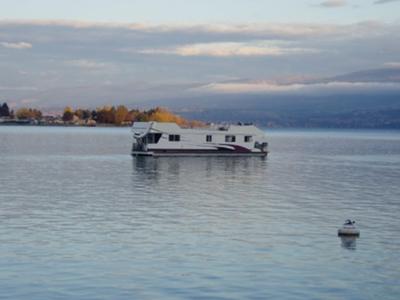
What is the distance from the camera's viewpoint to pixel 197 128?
102m

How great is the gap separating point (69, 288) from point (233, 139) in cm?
7902

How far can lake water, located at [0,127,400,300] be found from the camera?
88.6 feet

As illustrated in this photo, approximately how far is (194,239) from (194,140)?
65.6 metres

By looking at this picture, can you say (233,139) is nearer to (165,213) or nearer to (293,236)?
(165,213)

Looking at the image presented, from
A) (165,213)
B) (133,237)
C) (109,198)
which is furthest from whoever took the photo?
(109,198)

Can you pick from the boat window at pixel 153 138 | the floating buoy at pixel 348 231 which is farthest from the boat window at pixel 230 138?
the floating buoy at pixel 348 231

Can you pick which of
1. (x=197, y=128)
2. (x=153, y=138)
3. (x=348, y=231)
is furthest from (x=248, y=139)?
(x=348, y=231)

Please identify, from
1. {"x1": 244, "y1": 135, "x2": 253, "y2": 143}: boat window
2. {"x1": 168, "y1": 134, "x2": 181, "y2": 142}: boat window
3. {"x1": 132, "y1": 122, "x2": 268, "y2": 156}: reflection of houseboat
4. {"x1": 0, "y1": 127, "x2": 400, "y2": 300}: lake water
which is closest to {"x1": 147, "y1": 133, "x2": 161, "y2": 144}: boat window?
{"x1": 132, "y1": 122, "x2": 268, "y2": 156}: reflection of houseboat

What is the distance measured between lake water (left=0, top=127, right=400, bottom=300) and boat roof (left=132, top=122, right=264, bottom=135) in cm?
2964

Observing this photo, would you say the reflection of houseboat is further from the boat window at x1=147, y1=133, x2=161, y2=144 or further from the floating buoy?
the floating buoy

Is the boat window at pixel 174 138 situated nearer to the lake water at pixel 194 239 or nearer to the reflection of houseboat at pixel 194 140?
the reflection of houseboat at pixel 194 140

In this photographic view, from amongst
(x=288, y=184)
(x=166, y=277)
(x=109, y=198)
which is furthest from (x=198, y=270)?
(x=288, y=184)

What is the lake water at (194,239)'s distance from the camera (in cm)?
2700

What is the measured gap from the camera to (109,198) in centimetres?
5206
